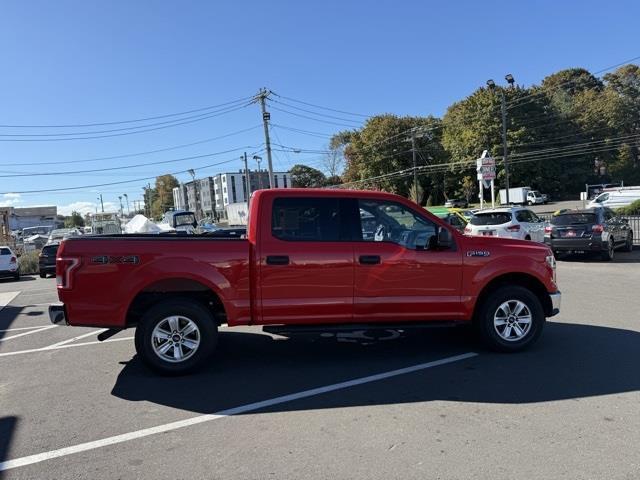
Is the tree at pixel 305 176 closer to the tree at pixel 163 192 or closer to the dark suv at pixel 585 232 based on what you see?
the tree at pixel 163 192

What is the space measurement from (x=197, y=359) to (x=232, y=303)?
723mm

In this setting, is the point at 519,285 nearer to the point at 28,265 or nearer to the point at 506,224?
the point at 506,224

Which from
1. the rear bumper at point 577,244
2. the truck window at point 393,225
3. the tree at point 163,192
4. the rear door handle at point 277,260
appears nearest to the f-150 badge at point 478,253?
the truck window at point 393,225

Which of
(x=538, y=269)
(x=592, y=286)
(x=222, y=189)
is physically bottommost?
(x=592, y=286)

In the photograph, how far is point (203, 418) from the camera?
14.2 feet

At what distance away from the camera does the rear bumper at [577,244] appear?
14969mm

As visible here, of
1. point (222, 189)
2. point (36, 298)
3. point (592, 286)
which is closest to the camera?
point (592, 286)

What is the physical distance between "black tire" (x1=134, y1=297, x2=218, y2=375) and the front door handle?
70.2 inches

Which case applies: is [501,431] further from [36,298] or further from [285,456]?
[36,298]

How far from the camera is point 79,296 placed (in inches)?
208

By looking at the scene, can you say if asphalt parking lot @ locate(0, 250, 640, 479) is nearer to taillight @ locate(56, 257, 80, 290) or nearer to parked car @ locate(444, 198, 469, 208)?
taillight @ locate(56, 257, 80, 290)

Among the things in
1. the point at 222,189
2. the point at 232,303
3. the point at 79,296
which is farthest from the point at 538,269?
the point at 222,189

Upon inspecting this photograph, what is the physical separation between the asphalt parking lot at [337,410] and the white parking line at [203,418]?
0.6 inches

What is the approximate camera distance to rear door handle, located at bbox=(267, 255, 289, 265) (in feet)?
17.8
